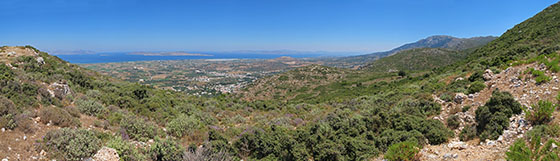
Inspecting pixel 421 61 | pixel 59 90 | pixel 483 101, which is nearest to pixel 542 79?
pixel 483 101

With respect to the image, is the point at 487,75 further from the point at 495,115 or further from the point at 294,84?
the point at 294,84

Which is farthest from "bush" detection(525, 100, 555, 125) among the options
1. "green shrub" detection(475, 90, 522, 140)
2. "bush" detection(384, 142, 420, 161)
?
"bush" detection(384, 142, 420, 161)

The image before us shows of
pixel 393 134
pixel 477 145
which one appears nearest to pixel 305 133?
pixel 393 134

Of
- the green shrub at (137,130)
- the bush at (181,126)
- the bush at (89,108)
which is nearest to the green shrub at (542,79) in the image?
the bush at (181,126)

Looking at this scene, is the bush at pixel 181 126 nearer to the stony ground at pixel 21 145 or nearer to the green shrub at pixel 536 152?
the stony ground at pixel 21 145

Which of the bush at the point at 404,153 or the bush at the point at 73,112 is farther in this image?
the bush at the point at 73,112

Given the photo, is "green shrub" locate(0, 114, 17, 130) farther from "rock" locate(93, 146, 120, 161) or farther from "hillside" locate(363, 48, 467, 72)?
"hillside" locate(363, 48, 467, 72)
